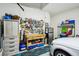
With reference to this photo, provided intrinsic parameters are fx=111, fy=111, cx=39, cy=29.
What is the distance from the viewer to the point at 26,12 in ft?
7.63

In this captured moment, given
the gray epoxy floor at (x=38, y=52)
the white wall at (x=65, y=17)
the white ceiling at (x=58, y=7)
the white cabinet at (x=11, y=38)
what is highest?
the white ceiling at (x=58, y=7)

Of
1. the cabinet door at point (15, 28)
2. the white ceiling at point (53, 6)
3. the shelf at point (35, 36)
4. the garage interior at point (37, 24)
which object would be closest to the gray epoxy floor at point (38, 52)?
the garage interior at point (37, 24)

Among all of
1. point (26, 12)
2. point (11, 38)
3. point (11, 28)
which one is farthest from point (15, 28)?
point (26, 12)

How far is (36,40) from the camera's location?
8.01ft

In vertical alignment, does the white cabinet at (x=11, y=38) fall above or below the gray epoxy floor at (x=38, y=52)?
above

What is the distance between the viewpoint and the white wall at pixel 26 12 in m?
2.26

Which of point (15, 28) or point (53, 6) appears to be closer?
point (53, 6)

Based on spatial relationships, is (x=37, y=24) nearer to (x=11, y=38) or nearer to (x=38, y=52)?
(x=38, y=52)

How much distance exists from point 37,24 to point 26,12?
0.35 m

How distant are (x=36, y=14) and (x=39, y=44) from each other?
2.17ft

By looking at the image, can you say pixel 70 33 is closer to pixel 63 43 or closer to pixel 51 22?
pixel 63 43

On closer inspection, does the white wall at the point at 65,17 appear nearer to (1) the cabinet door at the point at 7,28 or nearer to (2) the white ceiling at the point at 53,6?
(2) the white ceiling at the point at 53,6

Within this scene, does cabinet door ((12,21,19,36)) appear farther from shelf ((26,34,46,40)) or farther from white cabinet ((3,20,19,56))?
shelf ((26,34,46,40))

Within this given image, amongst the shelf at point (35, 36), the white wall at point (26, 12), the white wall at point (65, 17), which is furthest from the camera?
the shelf at point (35, 36)
